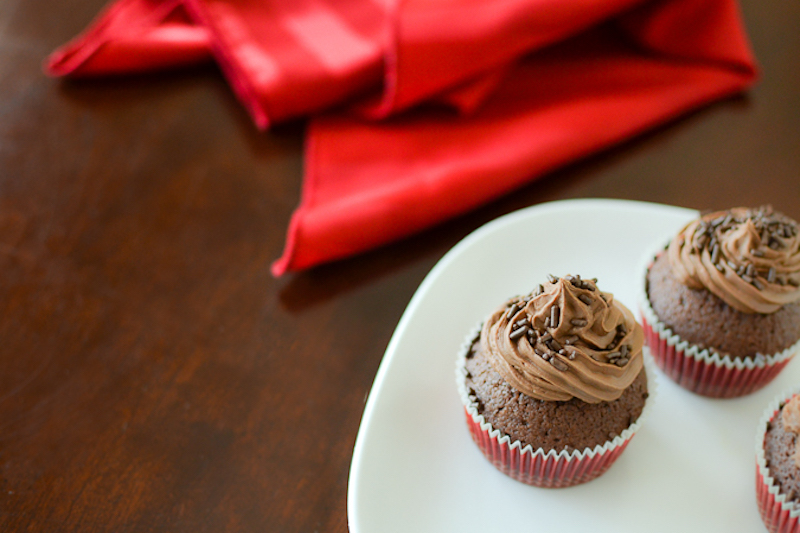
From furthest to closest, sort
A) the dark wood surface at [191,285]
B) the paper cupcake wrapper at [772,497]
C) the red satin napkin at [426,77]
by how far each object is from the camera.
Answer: the red satin napkin at [426,77] → the dark wood surface at [191,285] → the paper cupcake wrapper at [772,497]

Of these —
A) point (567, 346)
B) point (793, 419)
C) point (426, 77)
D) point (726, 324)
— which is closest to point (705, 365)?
point (726, 324)

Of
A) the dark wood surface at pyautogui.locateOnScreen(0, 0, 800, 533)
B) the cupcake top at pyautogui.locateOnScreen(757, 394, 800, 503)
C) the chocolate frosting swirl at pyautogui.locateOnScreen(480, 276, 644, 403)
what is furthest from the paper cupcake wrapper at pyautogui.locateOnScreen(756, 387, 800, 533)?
the dark wood surface at pyautogui.locateOnScreen(0, 0, 800, 533)

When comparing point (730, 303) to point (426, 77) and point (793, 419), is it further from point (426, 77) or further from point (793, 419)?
point (426, 77)

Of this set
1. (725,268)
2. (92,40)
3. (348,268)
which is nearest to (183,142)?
(92,40)

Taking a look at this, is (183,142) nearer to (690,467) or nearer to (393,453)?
(393,453)

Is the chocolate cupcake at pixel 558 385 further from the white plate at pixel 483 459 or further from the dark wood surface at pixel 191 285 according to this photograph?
the dark wood surface at pixel 191 285

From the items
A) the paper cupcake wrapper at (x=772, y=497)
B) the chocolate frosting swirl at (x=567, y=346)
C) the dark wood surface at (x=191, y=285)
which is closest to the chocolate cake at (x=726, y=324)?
the paper cupcake wrapper at (x=772, y=497)
